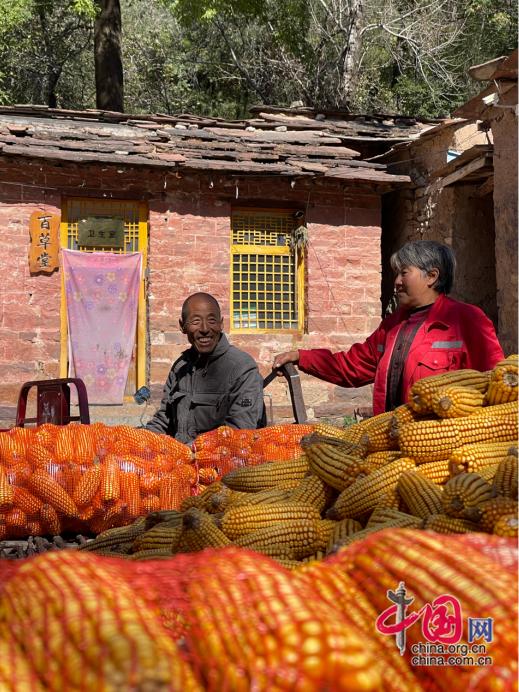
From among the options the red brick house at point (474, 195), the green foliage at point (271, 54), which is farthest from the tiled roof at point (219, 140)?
the green foliage at point (271, 54)

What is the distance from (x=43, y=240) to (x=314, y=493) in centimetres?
867

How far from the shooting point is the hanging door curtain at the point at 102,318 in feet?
36.1

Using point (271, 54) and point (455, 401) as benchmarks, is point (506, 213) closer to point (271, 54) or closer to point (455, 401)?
point (455, 401)

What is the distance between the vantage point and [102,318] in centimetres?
1115

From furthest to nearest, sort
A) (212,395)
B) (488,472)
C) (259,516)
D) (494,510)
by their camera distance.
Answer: (212,395) < (259,516) < (488,472) < (494,510)

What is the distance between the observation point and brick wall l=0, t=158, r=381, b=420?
10.7m

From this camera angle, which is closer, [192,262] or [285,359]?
[285,359]

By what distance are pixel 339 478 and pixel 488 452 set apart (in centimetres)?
54

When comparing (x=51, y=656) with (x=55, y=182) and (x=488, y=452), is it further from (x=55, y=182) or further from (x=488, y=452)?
(x=55, y=182)

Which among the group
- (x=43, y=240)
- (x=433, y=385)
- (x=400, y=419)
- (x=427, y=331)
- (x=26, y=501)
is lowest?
(x=26, y=501)

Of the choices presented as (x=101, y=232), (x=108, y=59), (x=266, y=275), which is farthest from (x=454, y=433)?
(x=108, y=59)

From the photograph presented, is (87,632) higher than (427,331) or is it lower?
lower

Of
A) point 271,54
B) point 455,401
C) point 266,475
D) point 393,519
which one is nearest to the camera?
point 393,519

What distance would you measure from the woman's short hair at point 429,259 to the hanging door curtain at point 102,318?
7.40m
